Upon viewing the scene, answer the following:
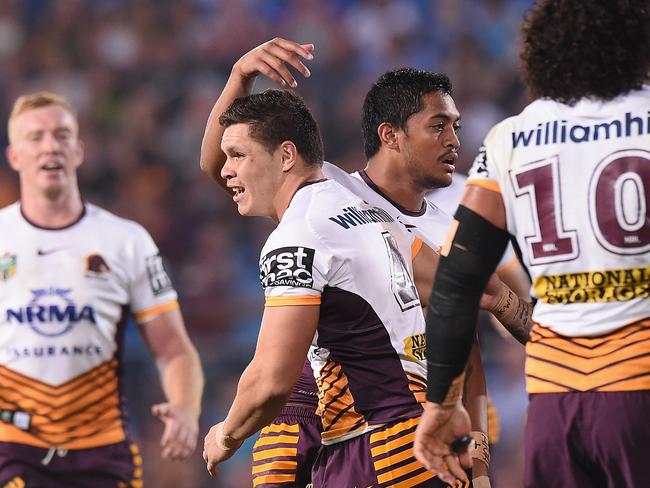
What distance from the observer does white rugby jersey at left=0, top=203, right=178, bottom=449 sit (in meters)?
5.97

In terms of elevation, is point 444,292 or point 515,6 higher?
point 515,6

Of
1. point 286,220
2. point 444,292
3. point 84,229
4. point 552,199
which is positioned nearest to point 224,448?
point 286,220

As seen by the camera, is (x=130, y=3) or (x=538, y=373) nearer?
(x=538, y=373)

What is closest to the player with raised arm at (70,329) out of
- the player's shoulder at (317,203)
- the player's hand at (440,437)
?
the player's shoulder at (317,203)

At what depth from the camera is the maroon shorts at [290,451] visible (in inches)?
183

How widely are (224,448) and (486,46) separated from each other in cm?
850

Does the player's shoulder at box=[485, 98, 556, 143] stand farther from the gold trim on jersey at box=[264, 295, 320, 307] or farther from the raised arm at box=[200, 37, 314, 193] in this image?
the raised arm at box=[200, 37, 314, 193]

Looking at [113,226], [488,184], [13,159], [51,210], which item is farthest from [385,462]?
[13,159]

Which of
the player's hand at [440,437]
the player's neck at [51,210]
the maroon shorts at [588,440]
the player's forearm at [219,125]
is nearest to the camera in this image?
the maroon shorts at [588,440]

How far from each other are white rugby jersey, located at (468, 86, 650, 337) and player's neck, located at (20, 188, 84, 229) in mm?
3773

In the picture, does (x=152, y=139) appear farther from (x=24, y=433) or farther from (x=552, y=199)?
(x=552, y=199)

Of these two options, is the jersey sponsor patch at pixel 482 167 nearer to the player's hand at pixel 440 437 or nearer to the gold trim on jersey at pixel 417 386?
the player's hand at pixel 440 437

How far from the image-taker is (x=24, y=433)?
19.4ft

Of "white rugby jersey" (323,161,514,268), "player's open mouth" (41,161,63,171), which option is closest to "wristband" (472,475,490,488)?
"white rugby jersey" (323,161,514,268)
